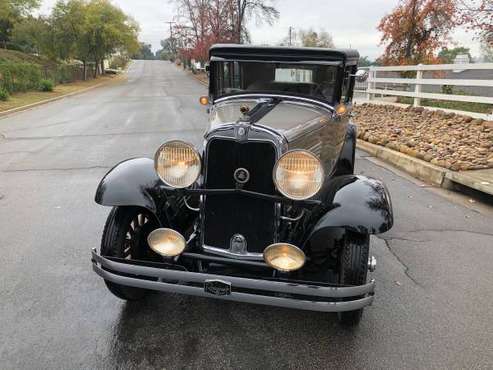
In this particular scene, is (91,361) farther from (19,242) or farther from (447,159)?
(447,159)

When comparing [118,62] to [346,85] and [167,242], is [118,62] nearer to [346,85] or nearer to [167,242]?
[346,85]

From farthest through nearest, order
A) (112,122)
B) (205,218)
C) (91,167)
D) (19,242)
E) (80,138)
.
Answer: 1. (112,122)
2. (80,138)
3. (91,167)
4. (19,242)
5. (205,218)

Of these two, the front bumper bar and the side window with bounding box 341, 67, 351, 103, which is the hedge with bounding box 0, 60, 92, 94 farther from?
the front bumper bar

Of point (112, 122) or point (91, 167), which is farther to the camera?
point (112, 122)

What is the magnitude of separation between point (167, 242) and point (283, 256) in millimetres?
735

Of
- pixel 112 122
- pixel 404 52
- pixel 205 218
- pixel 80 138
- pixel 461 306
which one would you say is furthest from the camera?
pixel 404 52

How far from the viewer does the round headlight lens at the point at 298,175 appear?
2.39 metres

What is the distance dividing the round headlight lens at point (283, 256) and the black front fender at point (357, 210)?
230mm

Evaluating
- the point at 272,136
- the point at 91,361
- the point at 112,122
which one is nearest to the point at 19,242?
the point at 91,361

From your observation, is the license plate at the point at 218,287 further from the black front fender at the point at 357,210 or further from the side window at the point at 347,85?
the side window at the point at 347,85

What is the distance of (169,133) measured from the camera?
10.2 metres

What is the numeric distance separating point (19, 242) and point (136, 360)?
2302 mm

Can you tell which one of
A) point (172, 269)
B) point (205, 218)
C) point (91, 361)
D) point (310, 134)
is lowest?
point (91, 361)

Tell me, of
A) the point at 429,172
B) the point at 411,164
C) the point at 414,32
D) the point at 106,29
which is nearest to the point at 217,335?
the point at 429,172
